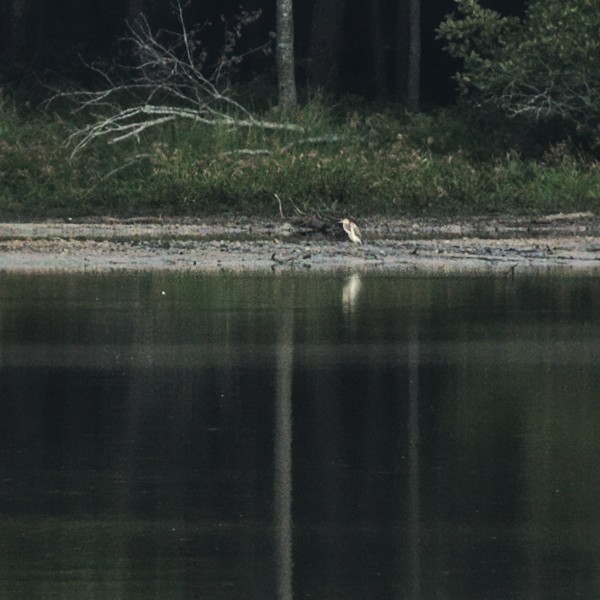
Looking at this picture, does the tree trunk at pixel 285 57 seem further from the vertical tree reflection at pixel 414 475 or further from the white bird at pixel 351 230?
the vertical tree reflection at pixel 414 475

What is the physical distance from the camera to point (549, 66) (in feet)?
97.9

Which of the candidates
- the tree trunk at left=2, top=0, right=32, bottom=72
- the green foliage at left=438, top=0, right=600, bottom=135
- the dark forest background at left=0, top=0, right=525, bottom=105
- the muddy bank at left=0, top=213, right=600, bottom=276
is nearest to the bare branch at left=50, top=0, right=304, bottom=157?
the muddy bank at left=0, top=213, right=600, bottom=276

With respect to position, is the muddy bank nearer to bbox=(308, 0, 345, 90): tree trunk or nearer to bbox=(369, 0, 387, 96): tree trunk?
bbox=(308, 0, 345, 90): tree trunk

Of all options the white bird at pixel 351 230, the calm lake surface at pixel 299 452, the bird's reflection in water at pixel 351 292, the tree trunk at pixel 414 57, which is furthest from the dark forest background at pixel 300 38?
the calm lake surface at pixel 299 452

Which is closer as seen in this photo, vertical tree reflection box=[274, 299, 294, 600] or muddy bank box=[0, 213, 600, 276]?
vertical tree reflection box=[274, 299, 294, 600]

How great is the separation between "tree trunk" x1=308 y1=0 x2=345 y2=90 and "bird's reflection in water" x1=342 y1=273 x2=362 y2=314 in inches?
690

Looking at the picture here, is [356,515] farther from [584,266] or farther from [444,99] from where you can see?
[444,99]

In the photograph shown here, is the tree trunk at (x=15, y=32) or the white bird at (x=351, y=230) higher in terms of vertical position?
the tree trunk at (x=15, y=32)

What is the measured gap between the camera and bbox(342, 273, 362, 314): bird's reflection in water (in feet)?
55.1

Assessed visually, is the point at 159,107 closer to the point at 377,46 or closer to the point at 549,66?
the point at 549,66

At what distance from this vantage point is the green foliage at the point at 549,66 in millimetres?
29438

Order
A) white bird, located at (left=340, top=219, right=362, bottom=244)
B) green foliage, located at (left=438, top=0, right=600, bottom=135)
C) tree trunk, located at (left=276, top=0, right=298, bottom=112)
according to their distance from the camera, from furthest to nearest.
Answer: tree trunk, located at (left=276, top=0, right=298, bottom=112)
green foliage, located at (left=438, top=0, right=600, bottom=135)
white bird, located at (left=340, top=219, right=362, bottom=244)

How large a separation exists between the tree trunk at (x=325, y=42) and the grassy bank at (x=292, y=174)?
6.33m

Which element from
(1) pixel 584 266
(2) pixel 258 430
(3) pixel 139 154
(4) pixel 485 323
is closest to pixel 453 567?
(2) pixel 258 430
